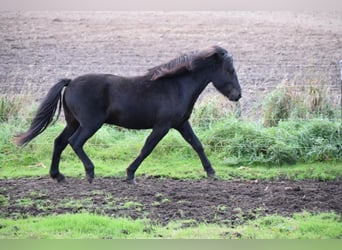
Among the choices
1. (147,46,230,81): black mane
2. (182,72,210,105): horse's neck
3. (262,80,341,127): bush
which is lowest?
(262,80,341,127): bush

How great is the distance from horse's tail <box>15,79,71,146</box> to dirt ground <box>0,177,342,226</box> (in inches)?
17.0

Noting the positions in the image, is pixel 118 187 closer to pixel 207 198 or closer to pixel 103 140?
pixel 207 198

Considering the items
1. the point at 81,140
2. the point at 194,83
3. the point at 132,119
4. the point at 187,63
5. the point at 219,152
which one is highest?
the point at 187,63

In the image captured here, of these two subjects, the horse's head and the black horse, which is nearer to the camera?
the black horse

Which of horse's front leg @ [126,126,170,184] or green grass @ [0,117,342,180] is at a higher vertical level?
Result: horse's front leg @ [126,126,170,184]

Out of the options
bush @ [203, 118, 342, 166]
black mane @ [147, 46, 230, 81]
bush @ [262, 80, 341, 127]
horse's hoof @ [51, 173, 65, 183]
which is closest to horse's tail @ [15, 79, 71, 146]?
horse's hoof @ [51, 173, 65, 183]

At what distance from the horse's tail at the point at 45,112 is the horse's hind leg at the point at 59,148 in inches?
7.1

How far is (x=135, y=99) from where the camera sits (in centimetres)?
505

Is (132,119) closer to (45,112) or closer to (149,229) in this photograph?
(45,112)

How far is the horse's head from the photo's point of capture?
5148 mm

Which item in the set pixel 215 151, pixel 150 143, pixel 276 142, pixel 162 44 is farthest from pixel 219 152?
pixel 162 44

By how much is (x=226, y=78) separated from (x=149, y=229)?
189cm

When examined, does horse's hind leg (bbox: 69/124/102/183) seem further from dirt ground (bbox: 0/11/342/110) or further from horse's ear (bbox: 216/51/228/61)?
dirt ground (bbox: 0/11/342/110)

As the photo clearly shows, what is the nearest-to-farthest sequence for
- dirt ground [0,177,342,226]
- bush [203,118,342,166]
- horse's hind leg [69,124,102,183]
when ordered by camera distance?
dirt ground [0,177,342,226], horse's hind leg [69,124,102,183], bush [203,118,342,166]
